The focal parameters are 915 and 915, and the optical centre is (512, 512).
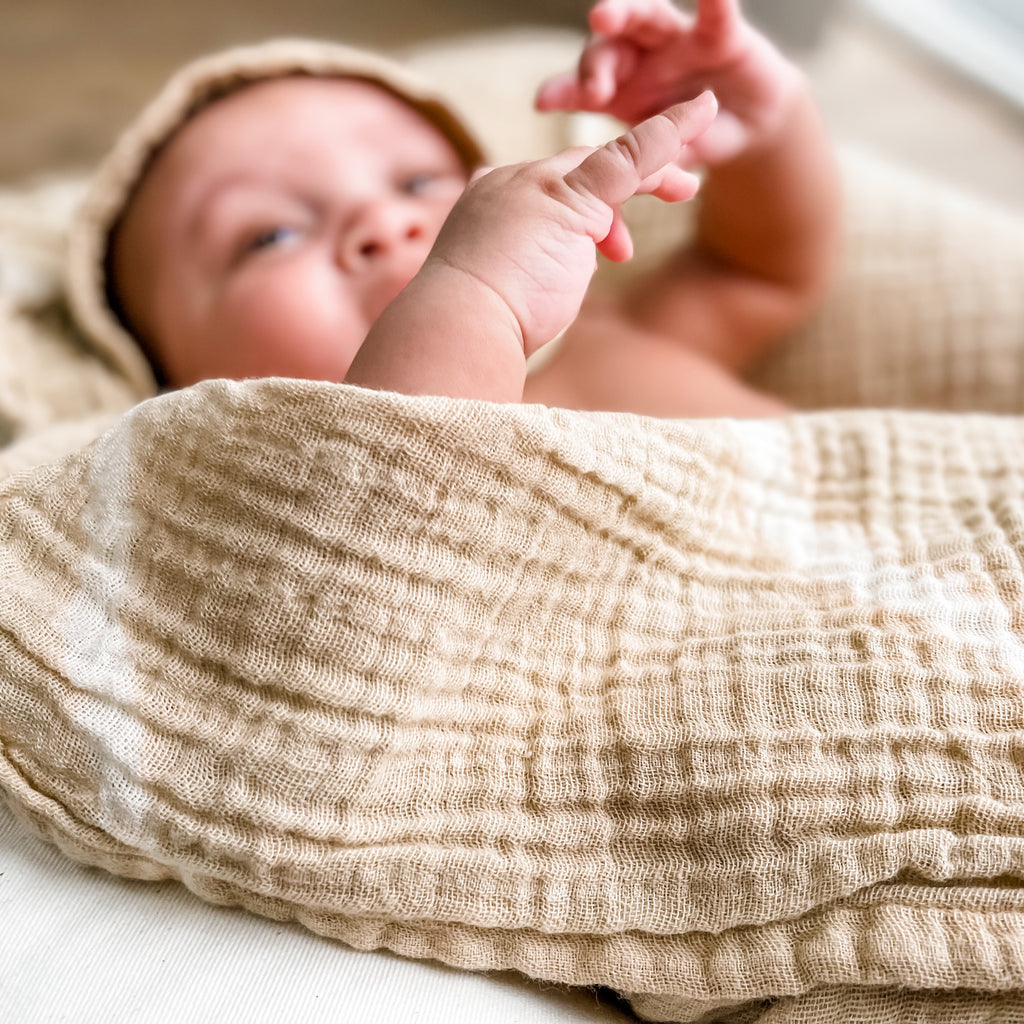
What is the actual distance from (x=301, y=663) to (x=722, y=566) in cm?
29

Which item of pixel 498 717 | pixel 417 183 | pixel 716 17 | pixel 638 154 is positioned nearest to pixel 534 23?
pixel 417 183

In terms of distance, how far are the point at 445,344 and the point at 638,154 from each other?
15 centimetres

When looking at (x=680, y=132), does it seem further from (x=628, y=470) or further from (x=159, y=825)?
(x=159, y=825)

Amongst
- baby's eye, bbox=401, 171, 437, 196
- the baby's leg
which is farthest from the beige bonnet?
the baby's leg

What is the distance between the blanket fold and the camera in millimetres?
472

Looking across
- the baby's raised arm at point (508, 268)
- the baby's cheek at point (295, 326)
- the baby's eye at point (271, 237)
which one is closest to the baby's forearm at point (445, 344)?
the baby's raised arm at point (508, 268)

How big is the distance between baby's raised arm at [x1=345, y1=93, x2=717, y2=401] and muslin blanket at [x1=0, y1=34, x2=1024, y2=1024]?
0.05 m

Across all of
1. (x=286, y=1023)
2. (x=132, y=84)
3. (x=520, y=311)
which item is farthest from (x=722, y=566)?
(x=132, y=84)

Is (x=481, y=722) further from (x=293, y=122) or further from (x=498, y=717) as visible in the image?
(x=293, y=122)

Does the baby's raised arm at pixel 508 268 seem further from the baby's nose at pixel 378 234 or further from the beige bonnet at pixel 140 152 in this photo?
the beige bonnet at pixel 140 152

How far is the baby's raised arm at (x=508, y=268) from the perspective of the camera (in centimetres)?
52

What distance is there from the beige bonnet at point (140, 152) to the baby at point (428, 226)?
15 millimetres

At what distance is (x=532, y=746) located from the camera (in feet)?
1.71

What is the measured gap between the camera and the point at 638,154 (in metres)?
0.51
